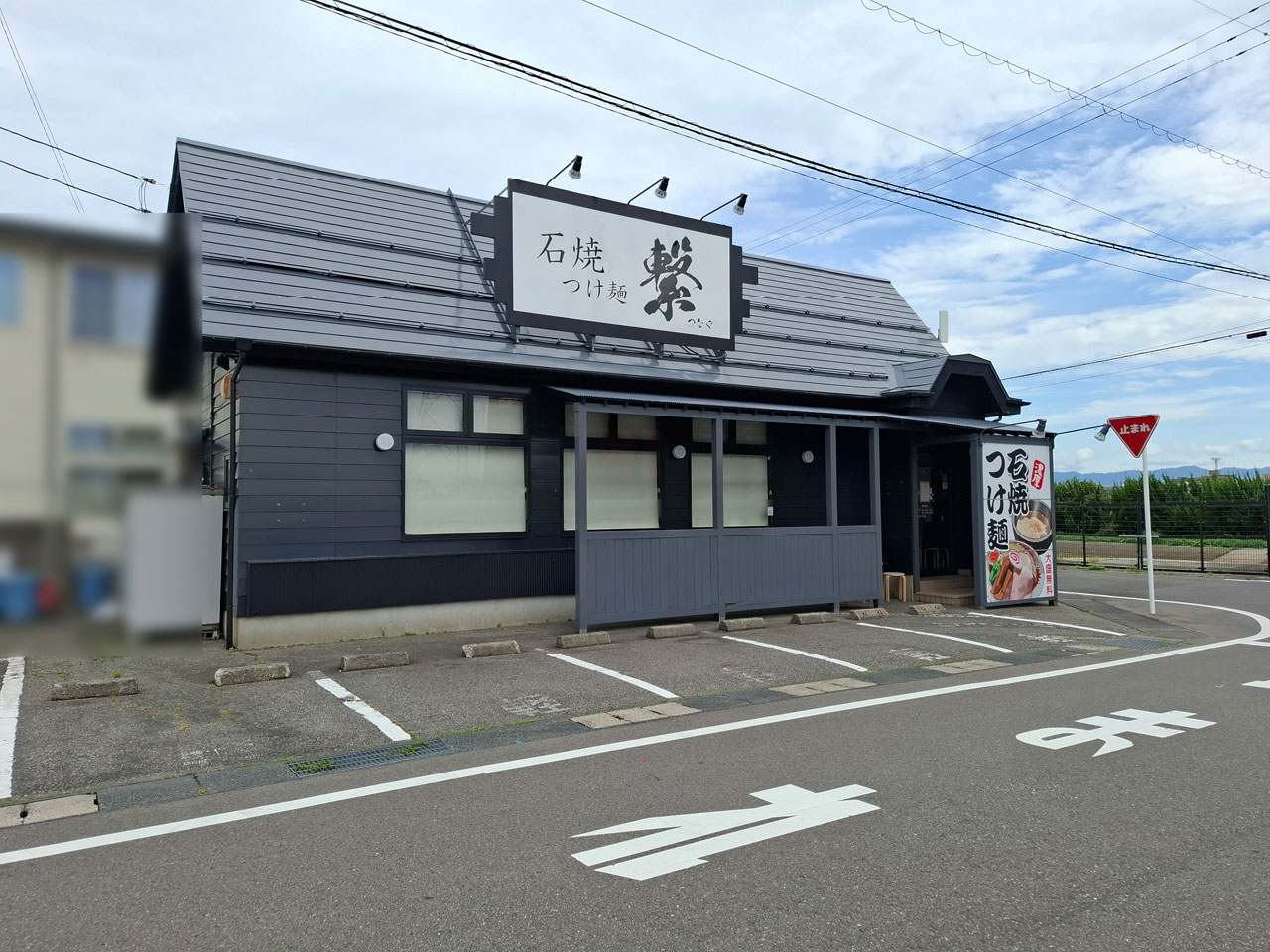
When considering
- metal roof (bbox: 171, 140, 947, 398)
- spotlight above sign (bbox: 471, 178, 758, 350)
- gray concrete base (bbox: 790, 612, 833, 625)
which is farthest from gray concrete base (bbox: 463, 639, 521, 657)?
spotlight above sign (bbox: 471, 178, 758, 350)

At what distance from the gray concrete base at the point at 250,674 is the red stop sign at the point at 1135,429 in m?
12.5

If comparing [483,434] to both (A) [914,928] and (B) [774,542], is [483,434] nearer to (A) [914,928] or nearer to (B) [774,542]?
(B) [774,542]

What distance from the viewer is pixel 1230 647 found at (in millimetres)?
10180

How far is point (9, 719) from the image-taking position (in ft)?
21.1

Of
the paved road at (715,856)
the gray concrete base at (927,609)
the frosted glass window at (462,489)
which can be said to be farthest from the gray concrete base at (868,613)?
the paved road at (715,856)

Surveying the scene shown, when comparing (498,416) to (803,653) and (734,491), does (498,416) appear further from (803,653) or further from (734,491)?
(803,653)

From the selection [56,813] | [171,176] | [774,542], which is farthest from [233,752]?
[171,176]

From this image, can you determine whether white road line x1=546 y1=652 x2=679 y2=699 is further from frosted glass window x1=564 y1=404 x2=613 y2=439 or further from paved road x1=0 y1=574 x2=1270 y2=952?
frosted glass window x1=564 y1=404 x2=613 y2=439

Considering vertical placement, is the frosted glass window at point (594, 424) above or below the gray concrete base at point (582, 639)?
above

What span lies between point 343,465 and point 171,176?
5.44 metres

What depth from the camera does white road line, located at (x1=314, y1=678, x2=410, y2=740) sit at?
6.42 metres

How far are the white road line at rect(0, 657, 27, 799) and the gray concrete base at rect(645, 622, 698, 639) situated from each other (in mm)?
6343

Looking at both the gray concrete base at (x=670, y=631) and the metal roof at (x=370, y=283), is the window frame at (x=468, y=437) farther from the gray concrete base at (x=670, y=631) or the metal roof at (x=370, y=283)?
the gray concrete base at (x=670, y=631)

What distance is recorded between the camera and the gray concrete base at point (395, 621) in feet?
31.7
